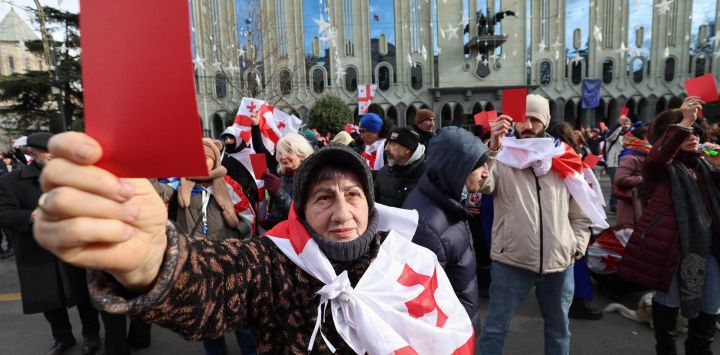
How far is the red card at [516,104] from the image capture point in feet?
7.87

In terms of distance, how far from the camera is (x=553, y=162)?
8.18 ft

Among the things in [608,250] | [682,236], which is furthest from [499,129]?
[608,250]

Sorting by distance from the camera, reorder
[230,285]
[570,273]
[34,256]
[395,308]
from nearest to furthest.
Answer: [230,285], [395,308], [570,273], [34,256]

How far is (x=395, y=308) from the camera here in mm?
1363

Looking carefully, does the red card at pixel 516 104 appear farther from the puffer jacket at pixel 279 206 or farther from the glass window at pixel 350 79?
the glass window at pixel 350 79

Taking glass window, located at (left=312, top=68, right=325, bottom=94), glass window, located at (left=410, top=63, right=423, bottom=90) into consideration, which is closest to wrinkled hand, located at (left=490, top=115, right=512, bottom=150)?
glass window, located at (left=312, top=68, right=325, bottom=94)

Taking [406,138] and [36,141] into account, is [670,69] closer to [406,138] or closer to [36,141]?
[406,138]

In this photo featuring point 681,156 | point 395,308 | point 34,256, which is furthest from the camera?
point 34,256

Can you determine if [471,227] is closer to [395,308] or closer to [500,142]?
[500,142]

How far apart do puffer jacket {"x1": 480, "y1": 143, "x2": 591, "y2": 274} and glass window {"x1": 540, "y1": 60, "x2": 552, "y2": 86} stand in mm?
28973

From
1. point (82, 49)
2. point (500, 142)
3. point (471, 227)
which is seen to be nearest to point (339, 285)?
point (82, 49)

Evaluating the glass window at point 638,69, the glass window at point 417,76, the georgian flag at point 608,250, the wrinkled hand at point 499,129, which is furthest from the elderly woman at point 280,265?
the glass window at point 638,69

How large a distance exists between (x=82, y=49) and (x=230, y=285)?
0.74 metres

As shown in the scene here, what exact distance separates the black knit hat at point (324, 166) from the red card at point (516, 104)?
1.45m
